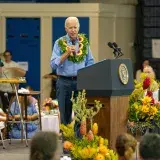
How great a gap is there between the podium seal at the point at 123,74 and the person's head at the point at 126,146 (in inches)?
58.0

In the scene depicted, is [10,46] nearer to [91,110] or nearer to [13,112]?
[13,112]

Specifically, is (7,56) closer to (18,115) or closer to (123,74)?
(18,115)

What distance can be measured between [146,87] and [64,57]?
1140mm

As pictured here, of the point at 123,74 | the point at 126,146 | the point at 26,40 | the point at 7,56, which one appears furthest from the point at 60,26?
the point at 126,146

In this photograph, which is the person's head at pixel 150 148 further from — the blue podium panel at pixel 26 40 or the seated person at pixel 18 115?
the blue podium panel at pixel 26 40

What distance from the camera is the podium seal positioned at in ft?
29.4

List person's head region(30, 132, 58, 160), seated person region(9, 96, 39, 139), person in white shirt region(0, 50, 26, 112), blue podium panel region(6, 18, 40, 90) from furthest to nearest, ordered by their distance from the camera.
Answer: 1. blue podium panel region(6, 18, 40, 90)
2. person in white shirt region(0, 50, 26, 112)
3. seated person region(9, 96, 39, 139)
4. person's head region(30, 132, 58, 160)

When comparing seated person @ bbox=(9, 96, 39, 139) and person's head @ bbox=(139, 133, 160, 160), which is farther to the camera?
seated person @ bbox=(9, 96, 39, 139)

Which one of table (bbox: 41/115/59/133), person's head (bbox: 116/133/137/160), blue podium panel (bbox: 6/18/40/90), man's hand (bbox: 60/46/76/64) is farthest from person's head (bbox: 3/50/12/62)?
person's head (bbox: 116/133/137/160)

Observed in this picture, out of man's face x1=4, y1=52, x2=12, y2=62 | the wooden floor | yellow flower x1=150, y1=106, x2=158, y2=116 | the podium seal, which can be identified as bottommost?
the wooden floor

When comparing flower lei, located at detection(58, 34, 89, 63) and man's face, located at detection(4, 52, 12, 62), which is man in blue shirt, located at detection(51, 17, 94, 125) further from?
man's face, located at detection(4, 52, 12, 62)

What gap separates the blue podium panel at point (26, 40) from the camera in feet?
65.5

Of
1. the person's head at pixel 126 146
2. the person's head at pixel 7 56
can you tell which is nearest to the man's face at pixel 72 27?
the person's head at pixel 126 146

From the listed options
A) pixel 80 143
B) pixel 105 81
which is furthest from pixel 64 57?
pixel 80 143
